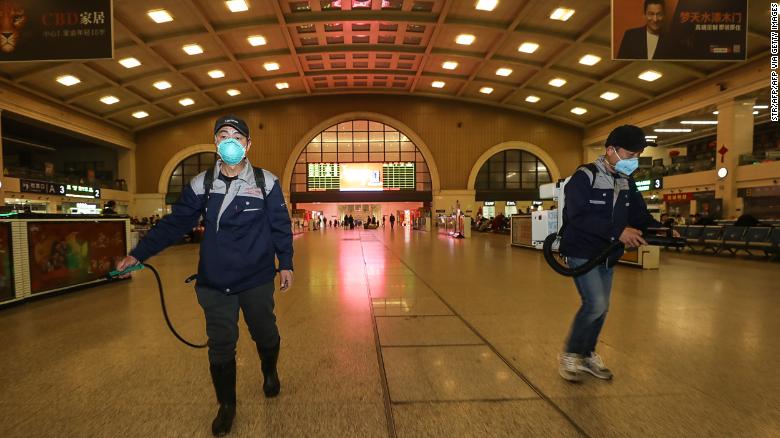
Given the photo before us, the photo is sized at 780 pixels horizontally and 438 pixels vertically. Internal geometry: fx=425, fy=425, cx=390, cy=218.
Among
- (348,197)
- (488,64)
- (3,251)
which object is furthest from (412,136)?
(3,251)

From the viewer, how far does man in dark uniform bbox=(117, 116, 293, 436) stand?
2373 millimetres

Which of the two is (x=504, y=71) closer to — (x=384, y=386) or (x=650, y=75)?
(x=650, y=75)

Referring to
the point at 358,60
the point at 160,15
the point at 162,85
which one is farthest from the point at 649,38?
the point at 162,85

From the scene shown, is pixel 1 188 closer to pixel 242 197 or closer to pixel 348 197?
pixel 348 197

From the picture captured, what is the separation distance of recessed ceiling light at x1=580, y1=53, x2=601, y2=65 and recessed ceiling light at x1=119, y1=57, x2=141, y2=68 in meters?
26.4

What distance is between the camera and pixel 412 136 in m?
37.1

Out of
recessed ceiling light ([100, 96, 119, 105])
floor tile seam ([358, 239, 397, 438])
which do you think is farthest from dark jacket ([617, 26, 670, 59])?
recessed ceiling light ([100, 96, 119, 105])

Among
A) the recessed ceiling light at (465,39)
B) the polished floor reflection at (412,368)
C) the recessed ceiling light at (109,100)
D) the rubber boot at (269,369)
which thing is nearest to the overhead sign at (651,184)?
the recessed ceiling light at (465,39)

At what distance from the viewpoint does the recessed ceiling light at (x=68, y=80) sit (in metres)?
24.7

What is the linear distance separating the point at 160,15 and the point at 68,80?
906 cm

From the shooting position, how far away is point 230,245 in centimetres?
241

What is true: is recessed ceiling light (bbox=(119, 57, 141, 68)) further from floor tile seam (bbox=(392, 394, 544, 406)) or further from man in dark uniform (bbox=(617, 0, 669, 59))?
floor tile seam (bbox=(392, 394, 544, 406))

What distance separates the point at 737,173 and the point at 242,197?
26.9 metres

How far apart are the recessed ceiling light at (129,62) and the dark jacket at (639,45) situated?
1025 inches
